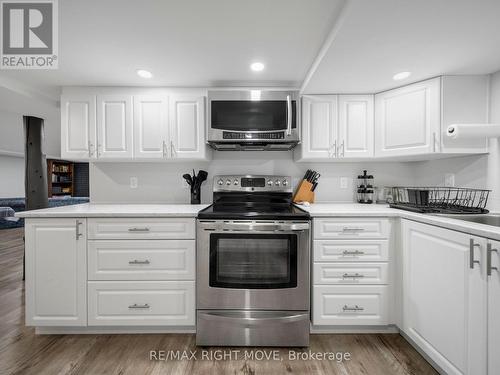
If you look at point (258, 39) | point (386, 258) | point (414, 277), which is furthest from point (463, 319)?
point (258, 39)

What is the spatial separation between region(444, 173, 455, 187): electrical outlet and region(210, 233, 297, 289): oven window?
1.54 m

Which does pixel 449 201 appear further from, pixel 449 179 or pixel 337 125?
pixel 337 125

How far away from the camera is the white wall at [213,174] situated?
8.46 ft

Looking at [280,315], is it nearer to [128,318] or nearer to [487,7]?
[128,318]

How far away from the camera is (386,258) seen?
6.03 feet

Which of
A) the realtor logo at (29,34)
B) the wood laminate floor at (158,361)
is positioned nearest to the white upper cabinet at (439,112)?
the wood laminate floor at (158,361)

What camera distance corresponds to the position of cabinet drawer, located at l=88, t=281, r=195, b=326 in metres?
1.82

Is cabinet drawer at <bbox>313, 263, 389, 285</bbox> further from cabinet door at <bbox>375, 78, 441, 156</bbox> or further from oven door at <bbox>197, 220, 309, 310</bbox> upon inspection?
cabinet door at <bbox>375, 78, 441, 156</bbox>

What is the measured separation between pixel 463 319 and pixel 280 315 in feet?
3.43

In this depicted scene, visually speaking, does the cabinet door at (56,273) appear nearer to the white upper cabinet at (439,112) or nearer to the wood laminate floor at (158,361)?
the wood laminate floor at (158,361)

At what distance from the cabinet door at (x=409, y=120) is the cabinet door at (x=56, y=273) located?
105 inches

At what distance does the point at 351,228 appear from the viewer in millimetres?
1844

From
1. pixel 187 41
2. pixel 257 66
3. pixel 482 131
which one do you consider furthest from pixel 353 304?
pixel 187 41

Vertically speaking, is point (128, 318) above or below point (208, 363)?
above
